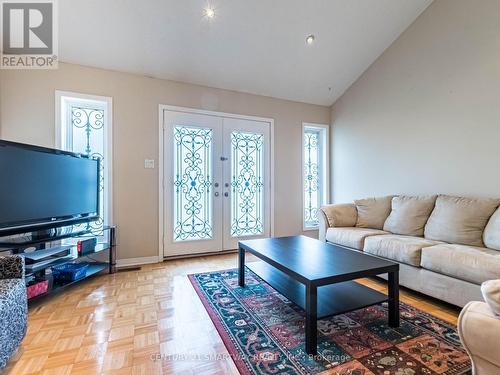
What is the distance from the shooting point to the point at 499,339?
0.92 meters

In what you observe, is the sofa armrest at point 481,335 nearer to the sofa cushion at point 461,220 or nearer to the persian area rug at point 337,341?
the persian area rug at point 337,341

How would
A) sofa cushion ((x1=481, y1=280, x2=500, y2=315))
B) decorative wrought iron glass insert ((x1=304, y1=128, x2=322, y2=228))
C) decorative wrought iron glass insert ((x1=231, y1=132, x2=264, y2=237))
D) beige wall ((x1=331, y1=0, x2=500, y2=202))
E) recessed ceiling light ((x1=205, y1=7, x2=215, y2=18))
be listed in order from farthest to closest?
1. decorative wrought iron glass insert ((x1=304, y1=128, x2=322, y2=228))
2. decorative wrought iron glass insert ((x1=231, y1=132, x2=264, y2=237))
3. recessed ceiling light ((x1=205, y1=7, x2=215, y2=18))
4. beige wall ((x1=331, y1=0, x2=500, y2=202))
5. sofa cushion ((x1=481, y1=280, x2=500, y2=315))

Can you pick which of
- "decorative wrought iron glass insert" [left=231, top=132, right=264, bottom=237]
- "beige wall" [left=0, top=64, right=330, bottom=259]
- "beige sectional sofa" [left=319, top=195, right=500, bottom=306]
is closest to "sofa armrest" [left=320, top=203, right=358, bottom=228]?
"beige sectional sofa" [left=319, top=195, right=500, bottom=306]

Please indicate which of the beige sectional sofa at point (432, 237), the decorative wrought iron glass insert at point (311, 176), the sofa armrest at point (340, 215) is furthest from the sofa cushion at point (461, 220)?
the decorative wrought iron glass insert at point (311, 176)

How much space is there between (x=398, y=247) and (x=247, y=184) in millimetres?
2143

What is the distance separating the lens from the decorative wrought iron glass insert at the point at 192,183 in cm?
342

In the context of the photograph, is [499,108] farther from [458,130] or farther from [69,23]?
[69,23]

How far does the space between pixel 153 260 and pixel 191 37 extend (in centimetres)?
270

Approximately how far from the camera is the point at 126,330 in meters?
1.73

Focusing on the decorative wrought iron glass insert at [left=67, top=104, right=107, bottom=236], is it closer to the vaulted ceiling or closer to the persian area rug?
the vaulted ceiling

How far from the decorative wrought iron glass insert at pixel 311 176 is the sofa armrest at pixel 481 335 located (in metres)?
3.24

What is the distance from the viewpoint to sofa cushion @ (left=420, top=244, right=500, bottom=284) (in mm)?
1747

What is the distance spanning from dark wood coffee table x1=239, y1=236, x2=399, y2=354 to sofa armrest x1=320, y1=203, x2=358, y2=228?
1.07m
